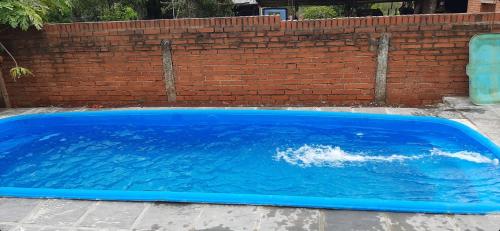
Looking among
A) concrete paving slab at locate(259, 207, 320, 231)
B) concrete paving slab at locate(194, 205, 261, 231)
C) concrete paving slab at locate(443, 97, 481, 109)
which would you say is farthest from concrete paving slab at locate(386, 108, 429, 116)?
concrete paving slab at locate(194, 205, 261, 231)

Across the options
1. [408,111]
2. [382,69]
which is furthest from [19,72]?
[408,111]

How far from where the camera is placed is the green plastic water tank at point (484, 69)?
7004 millimetres

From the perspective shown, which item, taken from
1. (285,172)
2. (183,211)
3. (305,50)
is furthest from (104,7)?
(183,211)

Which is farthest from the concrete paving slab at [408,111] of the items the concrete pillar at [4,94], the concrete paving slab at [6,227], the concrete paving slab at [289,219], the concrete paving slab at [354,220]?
the concrete pillar at [4,94]

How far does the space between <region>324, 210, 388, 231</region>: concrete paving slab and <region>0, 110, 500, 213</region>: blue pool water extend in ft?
0.36

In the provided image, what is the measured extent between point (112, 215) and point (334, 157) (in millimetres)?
3478

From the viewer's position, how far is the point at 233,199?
14.1 ft

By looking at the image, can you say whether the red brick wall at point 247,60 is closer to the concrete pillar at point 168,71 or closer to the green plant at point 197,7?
the concrete pillar at point 168,71

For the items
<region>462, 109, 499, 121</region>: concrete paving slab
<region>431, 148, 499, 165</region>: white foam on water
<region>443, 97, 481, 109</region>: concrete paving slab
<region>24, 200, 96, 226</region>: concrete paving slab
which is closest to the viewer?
<region>24, 200, 96, 226</region>: concrete paving slab

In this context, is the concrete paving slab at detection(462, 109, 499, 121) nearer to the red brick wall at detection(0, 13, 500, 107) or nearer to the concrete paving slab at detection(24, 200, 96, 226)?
the red brick wall at detection(0, 13, 500, 107)

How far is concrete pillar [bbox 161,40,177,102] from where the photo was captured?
781 centimetres

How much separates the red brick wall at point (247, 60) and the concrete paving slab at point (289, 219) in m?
4.04

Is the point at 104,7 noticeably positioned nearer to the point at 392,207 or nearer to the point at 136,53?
the point at 136,53

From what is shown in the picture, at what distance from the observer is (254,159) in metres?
6.39
